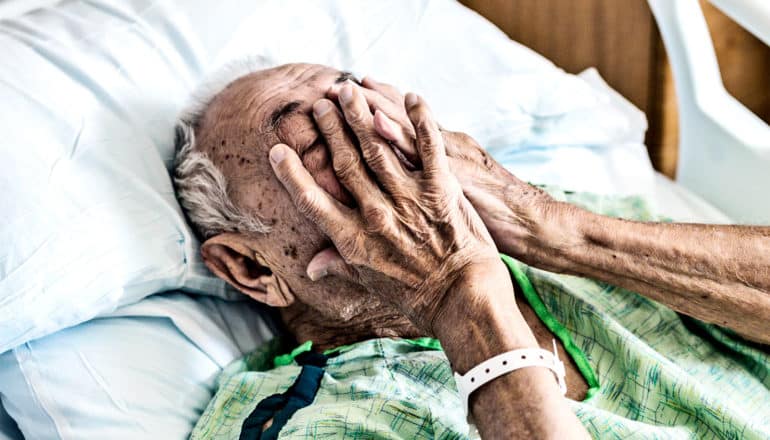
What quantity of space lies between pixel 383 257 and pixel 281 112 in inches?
10.6

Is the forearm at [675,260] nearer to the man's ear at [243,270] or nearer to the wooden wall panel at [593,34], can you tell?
the man's ear at [243,270]

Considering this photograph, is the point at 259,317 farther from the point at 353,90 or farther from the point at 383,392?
the point at 353,90

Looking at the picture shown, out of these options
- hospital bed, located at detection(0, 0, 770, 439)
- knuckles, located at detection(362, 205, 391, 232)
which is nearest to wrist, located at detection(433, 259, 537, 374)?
knuckles, located at detection(362, 205, 391, 232)

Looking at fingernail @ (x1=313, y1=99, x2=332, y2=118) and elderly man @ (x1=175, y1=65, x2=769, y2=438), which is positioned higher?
fingernail @ (x1=313, y1=99, x2=332, y2=118)

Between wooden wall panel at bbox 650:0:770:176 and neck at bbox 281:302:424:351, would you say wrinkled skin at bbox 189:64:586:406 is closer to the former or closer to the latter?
neck at bbox 281:302:424:351

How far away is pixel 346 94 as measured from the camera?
3.67ft

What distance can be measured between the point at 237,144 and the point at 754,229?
0.79 meters

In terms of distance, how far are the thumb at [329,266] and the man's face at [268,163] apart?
0.09 feet

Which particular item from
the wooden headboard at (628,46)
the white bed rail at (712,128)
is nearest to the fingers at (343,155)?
the white bed rail at (712,128)

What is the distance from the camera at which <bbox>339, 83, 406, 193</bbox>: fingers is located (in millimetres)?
1098

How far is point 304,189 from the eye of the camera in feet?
3.56

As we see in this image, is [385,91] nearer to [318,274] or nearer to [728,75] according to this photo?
[318,274]

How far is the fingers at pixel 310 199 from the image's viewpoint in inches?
42.6

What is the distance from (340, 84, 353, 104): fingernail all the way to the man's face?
0.24 ft
